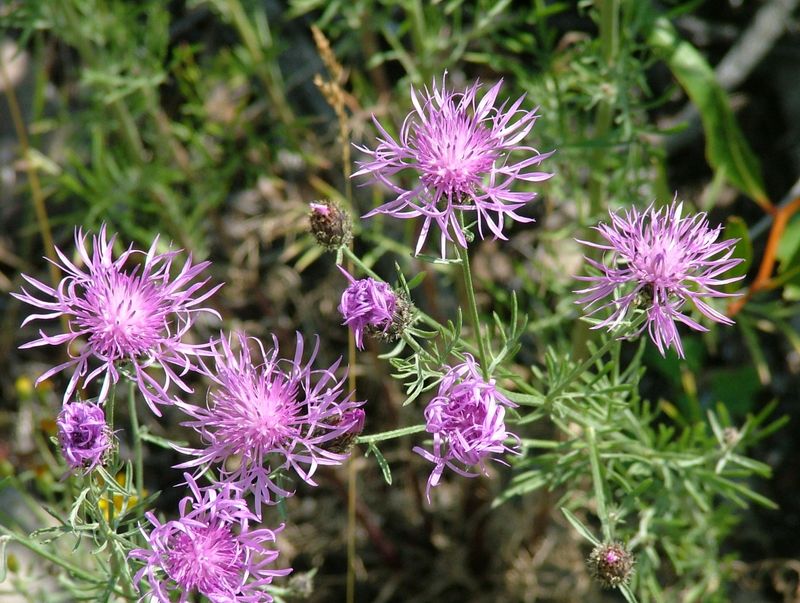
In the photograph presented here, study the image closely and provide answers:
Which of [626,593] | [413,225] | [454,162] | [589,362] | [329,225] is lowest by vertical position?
[626,593]

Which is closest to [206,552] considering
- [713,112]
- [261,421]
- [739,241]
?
[261,421]

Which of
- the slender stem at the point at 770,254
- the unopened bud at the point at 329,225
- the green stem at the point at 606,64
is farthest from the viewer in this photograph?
the slender stem at the point at 770,254

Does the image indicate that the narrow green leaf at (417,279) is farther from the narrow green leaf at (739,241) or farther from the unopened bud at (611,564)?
the narrow green leaf at (739,241)

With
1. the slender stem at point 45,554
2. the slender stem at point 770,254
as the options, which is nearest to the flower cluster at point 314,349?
the slender stem at point 45,554

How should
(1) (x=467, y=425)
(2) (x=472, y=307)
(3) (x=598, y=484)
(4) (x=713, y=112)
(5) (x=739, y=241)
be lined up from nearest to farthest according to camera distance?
(1) (x=467, y=425)
(2) (x=472, y=307)
(3) (x=598, y=484)
(5) (x=739, y=241)
(4) (x=713, y=112)

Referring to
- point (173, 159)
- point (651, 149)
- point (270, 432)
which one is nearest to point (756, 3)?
point (651, 149)

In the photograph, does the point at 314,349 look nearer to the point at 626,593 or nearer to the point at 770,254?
the point at 626,593

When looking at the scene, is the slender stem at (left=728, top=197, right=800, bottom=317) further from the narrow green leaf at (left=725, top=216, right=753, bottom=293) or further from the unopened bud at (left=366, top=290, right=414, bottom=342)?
the unopened bud at (left=366, top=290, right=414, bottom=342)

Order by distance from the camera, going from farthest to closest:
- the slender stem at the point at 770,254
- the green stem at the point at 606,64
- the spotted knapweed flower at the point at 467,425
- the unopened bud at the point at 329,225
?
the slender stem at the point at 770,254
the green stem at the point at 606,64
the unopened bud at the point at 329,225
the spotted knapweed flower at the point at 467,425
